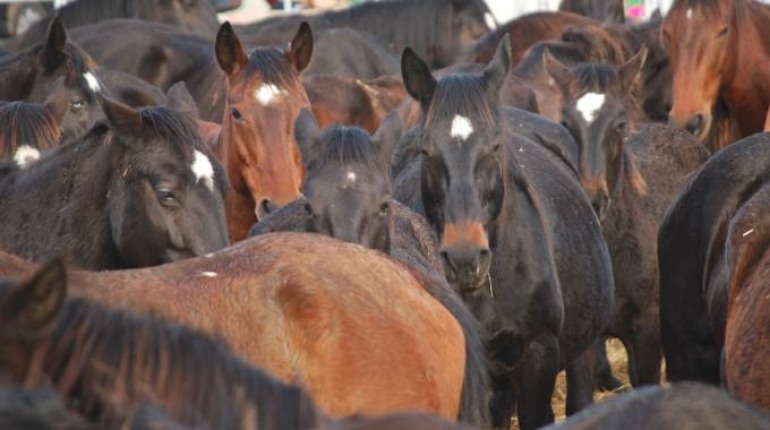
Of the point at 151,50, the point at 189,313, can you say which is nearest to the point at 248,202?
the point at 189,313

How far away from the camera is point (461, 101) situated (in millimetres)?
6754

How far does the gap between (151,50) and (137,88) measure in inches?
108

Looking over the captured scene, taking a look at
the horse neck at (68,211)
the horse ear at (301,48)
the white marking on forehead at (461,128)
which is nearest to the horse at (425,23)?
the horse ear at (301,48)

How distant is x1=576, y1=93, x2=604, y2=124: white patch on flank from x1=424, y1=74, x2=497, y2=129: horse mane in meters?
2.41

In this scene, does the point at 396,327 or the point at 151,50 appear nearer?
the point at 396,327

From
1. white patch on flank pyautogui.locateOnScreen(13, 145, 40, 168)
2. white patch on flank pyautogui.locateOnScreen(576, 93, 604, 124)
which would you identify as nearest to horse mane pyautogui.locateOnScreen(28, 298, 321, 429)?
white patch on flank pyautogui.locateOnScreen(13, 145, 40, 168)

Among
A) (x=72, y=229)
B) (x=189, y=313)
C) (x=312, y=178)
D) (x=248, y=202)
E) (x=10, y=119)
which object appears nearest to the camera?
(x=189, y=313)

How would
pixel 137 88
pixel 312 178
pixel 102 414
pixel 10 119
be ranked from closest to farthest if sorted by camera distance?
pixel 102 414
pixel 312 178
pixel 10 119
pixel 137 88

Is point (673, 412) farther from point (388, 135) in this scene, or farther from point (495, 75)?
point (495, 75)

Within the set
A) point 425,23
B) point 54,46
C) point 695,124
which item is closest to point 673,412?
point 54,46

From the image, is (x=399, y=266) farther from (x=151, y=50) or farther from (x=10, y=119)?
(x=151, y=50)

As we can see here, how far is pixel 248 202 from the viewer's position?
326 inches

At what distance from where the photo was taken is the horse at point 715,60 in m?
11.1

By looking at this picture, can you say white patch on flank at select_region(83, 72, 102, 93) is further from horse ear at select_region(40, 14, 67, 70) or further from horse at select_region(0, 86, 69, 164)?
horse at select_region(0, 86, 69, 164)
